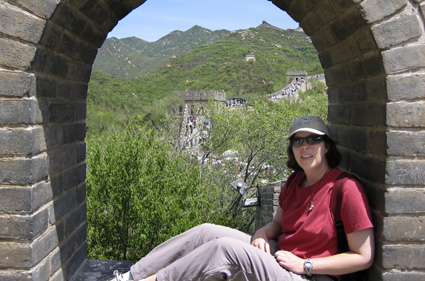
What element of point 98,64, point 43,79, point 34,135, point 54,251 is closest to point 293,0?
point 43,79

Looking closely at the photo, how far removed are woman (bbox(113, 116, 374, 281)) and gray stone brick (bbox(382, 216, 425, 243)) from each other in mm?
108

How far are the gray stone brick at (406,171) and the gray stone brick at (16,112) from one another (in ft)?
7.13

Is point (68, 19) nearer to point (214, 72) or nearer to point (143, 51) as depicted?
point (214, 72)

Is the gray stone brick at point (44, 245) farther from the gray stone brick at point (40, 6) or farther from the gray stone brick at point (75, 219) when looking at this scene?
the gray stone brick at point (40, 6)

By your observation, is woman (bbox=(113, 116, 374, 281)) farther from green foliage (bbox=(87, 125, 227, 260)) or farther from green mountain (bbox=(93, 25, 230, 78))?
green mountain (bbox=(93, 25, 230, 78))

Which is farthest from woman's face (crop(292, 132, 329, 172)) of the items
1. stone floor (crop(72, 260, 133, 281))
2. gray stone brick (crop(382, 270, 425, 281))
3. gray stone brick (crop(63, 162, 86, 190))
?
stone floor (crop(72, 260, 133, 281))

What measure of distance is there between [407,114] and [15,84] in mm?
2319

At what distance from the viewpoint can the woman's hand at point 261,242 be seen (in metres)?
2.76

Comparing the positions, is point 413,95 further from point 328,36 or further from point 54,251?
point 54,251

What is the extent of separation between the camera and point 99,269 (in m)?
3.56

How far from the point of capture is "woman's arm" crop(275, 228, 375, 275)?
7.79 ft

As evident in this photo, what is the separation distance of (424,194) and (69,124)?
2584mm

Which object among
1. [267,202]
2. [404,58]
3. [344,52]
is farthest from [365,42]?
[267,202]

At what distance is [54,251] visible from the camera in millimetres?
2865
